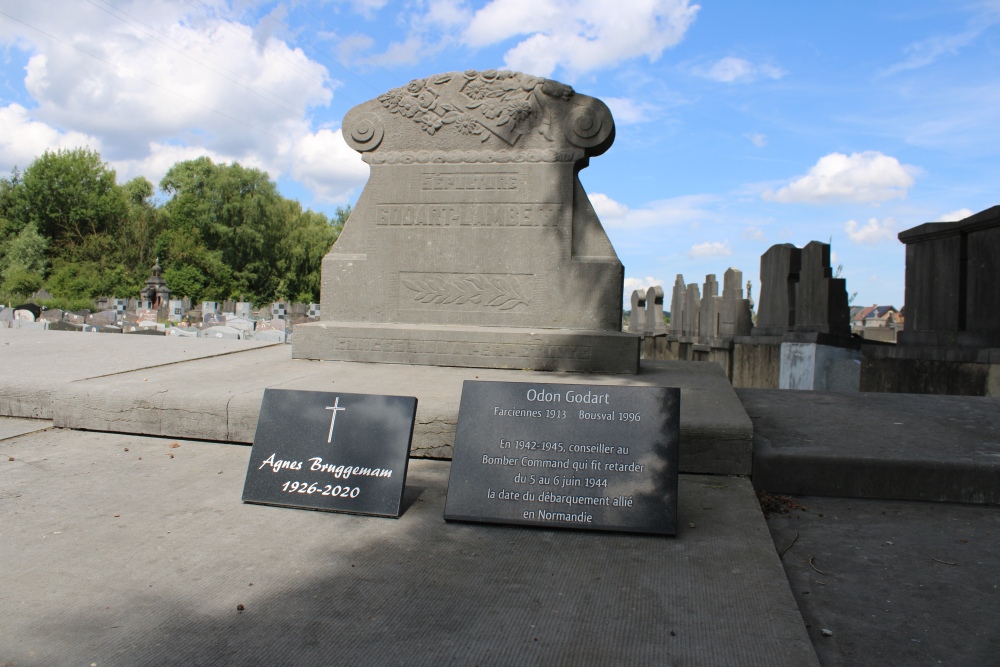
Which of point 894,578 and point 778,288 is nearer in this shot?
point 894,578

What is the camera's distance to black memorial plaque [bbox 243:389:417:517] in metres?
3.20

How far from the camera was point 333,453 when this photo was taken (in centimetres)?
332

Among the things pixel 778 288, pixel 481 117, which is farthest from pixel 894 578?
pixel 778 288

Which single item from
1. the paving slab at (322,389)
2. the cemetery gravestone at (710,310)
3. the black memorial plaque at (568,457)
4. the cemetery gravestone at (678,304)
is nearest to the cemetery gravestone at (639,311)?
the cemetery gravestone at (678,304)

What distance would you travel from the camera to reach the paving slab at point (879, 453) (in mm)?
3637

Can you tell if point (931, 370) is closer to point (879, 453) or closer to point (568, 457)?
point (879, 453)

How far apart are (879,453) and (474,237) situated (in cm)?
365

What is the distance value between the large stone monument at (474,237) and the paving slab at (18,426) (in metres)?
2.06

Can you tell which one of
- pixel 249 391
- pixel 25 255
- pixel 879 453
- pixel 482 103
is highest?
pixel 25 255

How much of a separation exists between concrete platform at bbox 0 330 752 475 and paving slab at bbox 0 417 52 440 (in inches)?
2.6

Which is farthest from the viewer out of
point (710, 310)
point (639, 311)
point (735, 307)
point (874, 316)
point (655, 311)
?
point (874, 316)

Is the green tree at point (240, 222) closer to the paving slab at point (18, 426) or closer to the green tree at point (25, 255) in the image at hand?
the green tree at point (25, 255)

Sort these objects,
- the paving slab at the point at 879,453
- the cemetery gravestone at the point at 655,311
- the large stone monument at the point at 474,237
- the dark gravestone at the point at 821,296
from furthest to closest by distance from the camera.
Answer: the cemetery gravestone at the point at 655,311 < the dark gravestone at the point at 821,296 < the large stone monument at the point at 474,237 < the paving slab at the point at 879,453

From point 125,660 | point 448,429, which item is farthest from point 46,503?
point 448,429
